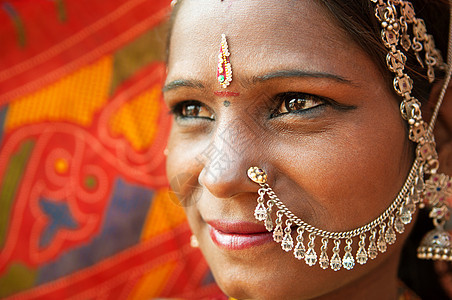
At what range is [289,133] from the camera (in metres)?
1.21

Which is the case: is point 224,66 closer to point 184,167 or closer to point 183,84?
point 183,84

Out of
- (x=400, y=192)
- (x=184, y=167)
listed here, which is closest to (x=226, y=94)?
(x=184, y=167)

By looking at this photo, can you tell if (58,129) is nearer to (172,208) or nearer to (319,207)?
(172,208)

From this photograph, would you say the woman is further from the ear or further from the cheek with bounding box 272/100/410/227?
the ear

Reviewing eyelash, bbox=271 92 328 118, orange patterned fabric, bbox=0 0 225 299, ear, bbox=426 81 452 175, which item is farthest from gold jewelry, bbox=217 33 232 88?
orange patterned fabric, bbox=0 0 225 299

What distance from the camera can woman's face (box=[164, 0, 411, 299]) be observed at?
116 centimetres

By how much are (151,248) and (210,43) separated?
1.37 metres

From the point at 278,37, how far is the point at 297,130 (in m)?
0.22

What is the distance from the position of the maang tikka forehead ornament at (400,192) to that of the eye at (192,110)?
32 cm

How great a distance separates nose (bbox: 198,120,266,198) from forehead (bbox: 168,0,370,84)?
139 mm

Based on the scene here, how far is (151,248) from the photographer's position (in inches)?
92.5

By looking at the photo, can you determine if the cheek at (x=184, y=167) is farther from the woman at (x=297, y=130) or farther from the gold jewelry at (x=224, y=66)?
the gold jewelry at (x=224, y=66)

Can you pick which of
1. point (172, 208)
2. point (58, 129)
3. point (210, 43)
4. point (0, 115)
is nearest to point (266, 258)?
point (210, 43)

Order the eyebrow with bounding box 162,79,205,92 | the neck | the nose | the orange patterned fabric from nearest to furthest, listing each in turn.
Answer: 1. the nose
2. the eyebrow with bounding box 162,79,205,92
3. the neck
4. the orange patterned fabric
